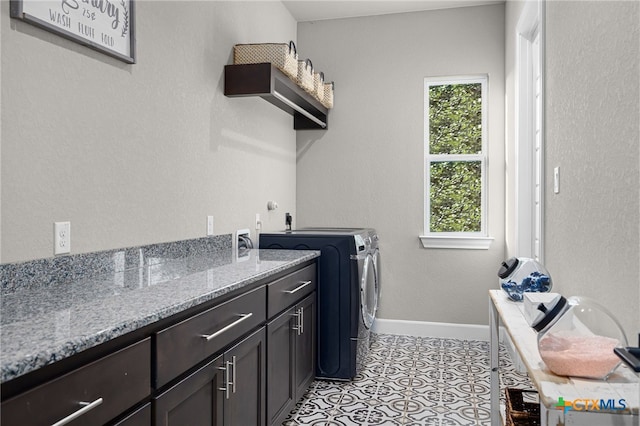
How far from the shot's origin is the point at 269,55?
3.04m

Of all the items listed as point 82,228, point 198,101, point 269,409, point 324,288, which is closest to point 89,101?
point 82,228

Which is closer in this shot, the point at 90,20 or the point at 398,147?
the point at 90,20

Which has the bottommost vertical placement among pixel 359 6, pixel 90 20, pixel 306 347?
pixel 306 347

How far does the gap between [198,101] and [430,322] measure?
2777 millimetres

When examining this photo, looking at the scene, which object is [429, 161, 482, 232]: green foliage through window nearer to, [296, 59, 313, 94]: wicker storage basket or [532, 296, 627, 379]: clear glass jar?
[296, 59, 313, 94]: wicker storage basket

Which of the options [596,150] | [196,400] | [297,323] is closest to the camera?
[196,400]

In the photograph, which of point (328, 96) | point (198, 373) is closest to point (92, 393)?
point (198, 373)

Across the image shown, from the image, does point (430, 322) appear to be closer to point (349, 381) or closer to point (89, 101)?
point (349, 381)

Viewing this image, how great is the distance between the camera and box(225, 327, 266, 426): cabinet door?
1813 mm

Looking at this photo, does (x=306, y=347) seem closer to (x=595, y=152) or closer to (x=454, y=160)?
(x=595, y=152)

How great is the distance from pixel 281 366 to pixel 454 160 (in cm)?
260

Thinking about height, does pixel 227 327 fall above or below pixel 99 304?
below

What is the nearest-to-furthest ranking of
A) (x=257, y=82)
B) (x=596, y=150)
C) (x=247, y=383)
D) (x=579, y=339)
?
1. (x=579, y=339)
2. (x=596, y=150)
3. (x=247, y=383)
4. (x=257, y=82)

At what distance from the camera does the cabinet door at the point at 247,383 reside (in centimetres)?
181
